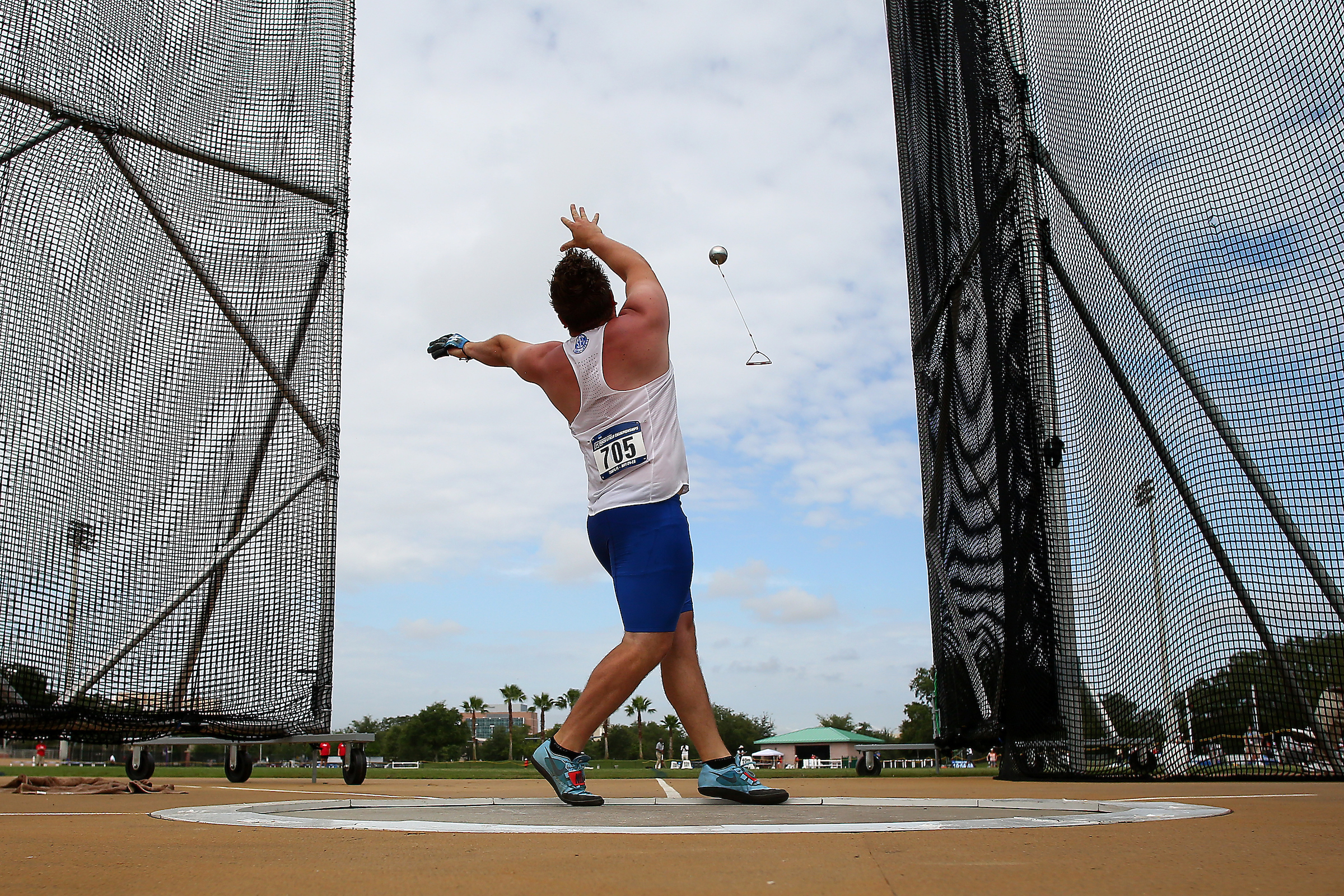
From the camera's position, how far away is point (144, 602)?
4.94 meters

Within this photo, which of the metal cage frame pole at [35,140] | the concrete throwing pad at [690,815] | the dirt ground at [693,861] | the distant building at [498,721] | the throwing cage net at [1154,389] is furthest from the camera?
the distant building at [498,721]

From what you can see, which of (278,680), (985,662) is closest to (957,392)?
(985,662)

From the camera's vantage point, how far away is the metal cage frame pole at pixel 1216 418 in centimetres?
398

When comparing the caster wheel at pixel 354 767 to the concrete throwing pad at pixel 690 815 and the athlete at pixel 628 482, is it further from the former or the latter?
the athlete at pixel 628 482

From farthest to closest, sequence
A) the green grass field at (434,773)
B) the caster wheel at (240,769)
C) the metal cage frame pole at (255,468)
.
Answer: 1. the green grass field at (434,773)
2. the caster wheel at (240,769)
3. the metal cage frame pole at (255,468)

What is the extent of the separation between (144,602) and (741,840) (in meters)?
4.17

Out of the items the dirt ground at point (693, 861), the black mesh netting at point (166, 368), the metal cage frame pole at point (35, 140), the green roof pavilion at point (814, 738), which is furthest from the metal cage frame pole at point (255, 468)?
the green roof pavilion at point (814, 738)

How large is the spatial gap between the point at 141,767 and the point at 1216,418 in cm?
707

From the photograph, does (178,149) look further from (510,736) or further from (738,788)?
(510,736)

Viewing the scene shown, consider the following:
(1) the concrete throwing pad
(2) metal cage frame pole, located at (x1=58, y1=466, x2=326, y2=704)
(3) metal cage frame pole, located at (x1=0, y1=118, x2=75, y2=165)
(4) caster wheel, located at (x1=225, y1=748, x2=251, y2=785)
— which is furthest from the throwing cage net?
(3) metal cage frame pole, located at (x1=0, y1=118, x2=75, y2=165)

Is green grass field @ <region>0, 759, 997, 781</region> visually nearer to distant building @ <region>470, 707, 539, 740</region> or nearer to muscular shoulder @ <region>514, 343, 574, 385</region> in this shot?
muscular shoulder @ <region>514, 343, 574, 385</region>

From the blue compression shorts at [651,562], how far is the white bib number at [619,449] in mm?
128

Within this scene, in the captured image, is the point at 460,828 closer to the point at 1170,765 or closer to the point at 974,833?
the point at 974,833

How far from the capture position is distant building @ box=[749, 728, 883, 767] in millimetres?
66875
